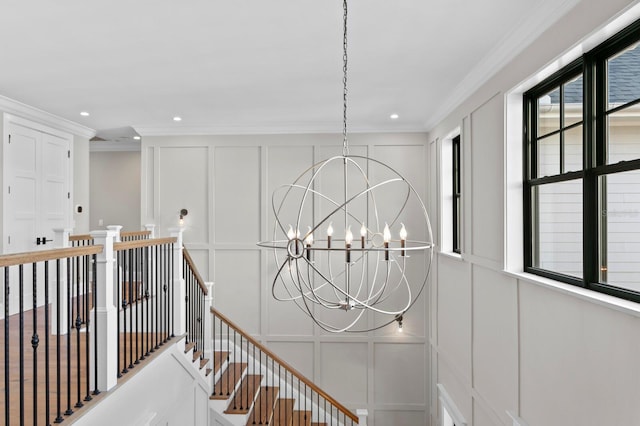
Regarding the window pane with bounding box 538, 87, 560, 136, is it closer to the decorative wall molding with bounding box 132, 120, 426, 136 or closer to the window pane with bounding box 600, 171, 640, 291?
the window pane with bounding box 600, 171, 640, 291

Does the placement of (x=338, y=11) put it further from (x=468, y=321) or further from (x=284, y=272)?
(x=284, y=272)

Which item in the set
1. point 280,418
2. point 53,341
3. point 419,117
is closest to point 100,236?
point 53,341

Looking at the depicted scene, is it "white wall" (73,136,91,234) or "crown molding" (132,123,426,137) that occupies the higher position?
"crown molding" (132,123,426,137)

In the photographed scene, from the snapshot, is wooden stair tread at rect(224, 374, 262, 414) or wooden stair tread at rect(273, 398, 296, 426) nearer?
wooden stair tread at rect(224, 374, 262, 414)

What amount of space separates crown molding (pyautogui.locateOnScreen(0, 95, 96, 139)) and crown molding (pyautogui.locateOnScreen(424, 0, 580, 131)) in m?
4.88

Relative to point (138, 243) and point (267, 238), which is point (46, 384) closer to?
point (138, 243)

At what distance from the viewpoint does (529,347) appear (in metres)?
2.86

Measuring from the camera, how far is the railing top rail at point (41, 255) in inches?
73.4

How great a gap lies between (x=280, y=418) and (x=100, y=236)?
371 centimetres

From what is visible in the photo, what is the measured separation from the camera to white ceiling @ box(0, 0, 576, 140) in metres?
2.68

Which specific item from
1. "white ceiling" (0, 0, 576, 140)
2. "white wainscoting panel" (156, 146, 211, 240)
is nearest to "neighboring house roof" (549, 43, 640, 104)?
"white ceiling" (0, 0, 576, 140)

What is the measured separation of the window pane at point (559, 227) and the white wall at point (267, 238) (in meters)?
2.97

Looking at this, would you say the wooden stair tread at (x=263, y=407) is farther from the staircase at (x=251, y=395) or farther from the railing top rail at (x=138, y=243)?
the railing top rail at (x=138, y=243)

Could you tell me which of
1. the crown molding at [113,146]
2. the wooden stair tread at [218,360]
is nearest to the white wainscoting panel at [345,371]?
the wooden stair tread at [218,360]
